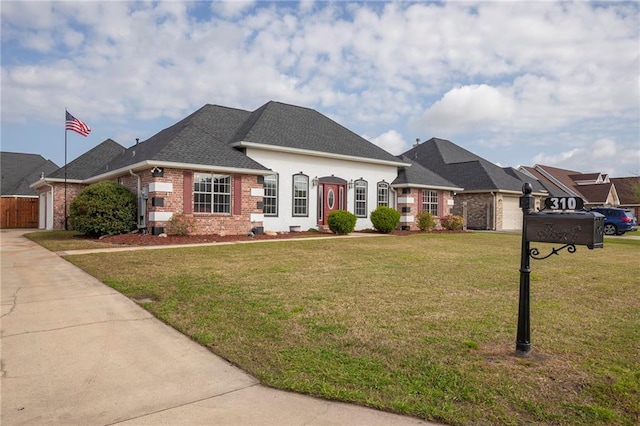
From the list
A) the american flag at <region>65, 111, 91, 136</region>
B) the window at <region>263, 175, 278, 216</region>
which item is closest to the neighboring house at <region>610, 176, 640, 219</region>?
the window at <region>263, 175, 278, 216</region>

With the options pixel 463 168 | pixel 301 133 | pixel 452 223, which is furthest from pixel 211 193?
pixel 463 168

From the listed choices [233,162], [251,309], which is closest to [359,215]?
[233,162]

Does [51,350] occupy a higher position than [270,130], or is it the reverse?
[270,130]

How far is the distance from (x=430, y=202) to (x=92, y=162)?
21411 mm

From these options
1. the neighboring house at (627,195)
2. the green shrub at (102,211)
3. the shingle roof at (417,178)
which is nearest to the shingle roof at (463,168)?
the shingle roof at (417,178)

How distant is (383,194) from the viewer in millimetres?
25219

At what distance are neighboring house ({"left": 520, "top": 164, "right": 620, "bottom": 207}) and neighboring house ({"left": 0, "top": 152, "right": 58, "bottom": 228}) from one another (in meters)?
43.9

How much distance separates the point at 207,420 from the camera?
10.3 feet

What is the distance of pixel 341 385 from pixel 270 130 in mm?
19048

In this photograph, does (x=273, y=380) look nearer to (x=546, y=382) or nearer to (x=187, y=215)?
(x=546, y=382)

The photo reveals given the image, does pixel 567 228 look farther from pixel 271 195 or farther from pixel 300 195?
pixel 300 195

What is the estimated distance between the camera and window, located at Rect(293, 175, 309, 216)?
21609mm

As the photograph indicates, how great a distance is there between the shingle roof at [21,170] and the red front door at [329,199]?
2315cm

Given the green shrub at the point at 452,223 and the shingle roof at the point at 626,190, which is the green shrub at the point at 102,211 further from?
the shingle roof at the point at 626,190
